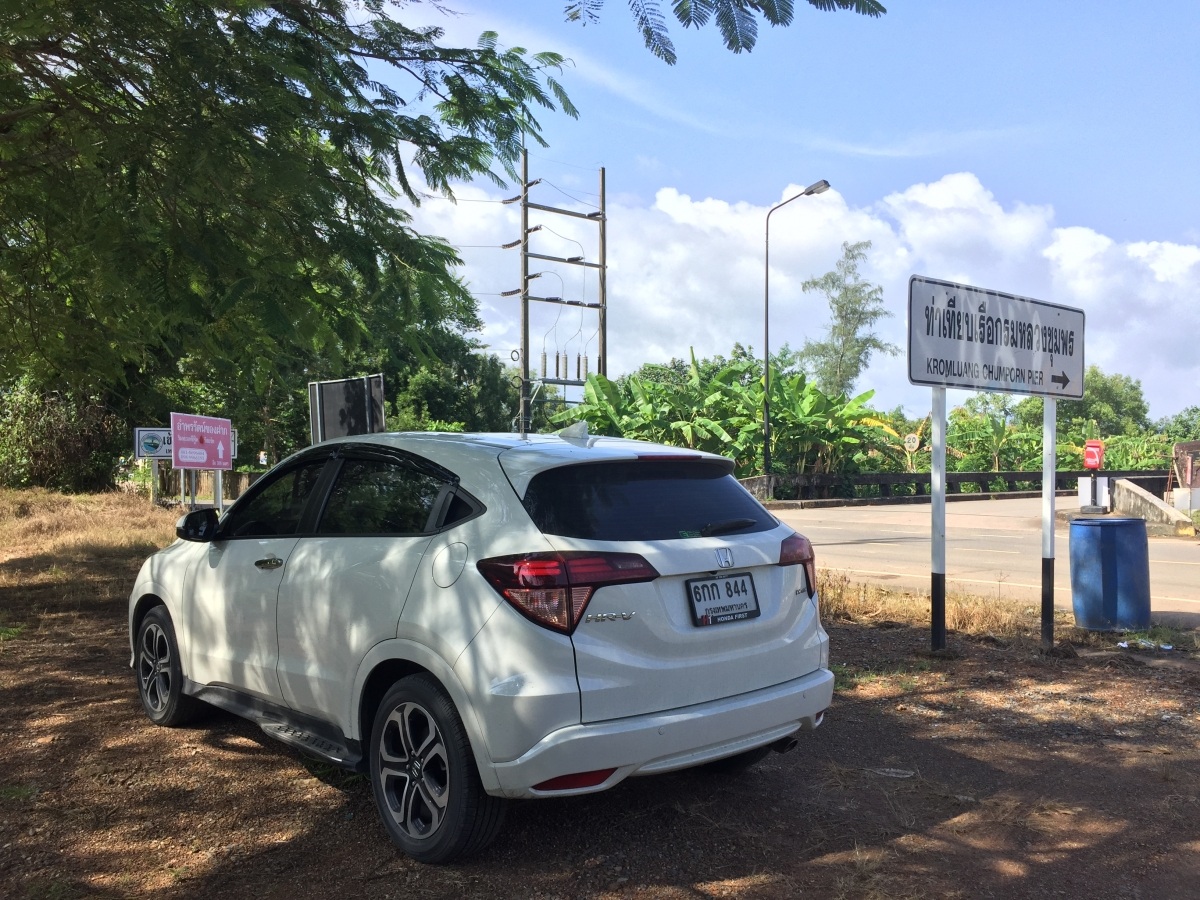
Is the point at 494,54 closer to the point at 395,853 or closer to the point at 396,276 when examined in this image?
the point at 396,276

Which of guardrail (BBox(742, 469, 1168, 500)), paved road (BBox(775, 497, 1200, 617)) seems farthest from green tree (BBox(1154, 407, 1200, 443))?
paved road (BBox(775, 497, 1200, 617))

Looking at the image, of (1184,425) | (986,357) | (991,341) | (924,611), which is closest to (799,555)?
(986,357)

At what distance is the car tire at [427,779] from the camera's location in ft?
11.4

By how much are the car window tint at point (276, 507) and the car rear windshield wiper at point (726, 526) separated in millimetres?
1918

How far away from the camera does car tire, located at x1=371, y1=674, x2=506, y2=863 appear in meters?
3.48

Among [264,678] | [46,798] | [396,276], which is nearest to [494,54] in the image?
[396,276]

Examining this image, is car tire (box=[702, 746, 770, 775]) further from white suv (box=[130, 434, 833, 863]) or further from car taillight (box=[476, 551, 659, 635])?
car taillight (box=[476, 551, 659, 635])

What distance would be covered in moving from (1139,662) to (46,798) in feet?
22.4

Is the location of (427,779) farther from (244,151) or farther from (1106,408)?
(1106,408)

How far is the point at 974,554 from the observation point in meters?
15.5

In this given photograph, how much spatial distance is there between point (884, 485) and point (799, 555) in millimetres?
32001

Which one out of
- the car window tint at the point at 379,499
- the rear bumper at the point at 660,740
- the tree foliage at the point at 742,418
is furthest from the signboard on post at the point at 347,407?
the tree foliage at the point at 742,418

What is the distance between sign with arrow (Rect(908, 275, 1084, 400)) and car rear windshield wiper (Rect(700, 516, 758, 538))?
10.5 feet

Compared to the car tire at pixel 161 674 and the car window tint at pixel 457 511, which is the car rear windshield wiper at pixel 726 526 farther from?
the car tire at pixel 161 674
